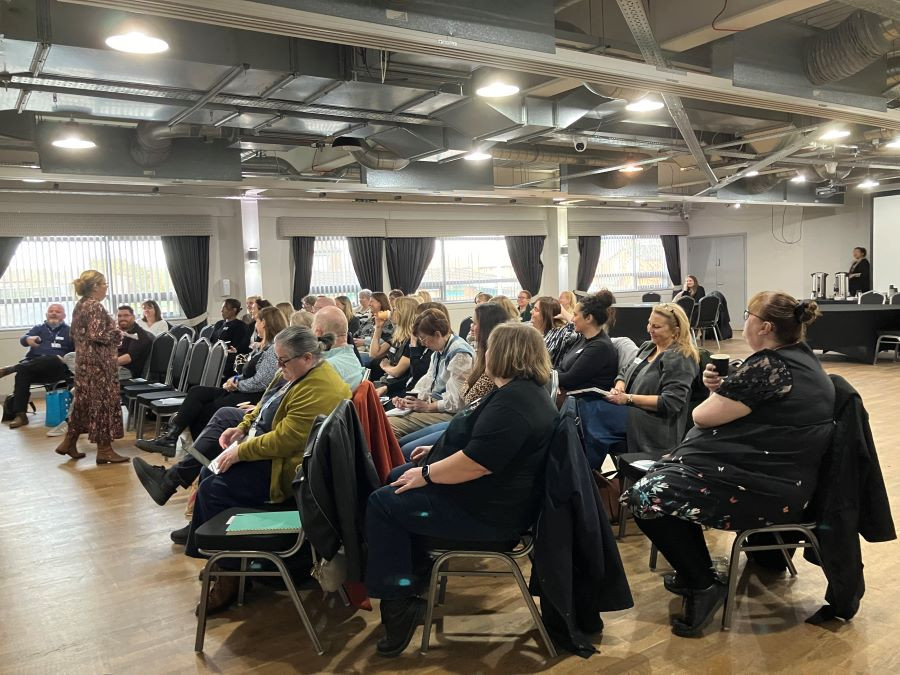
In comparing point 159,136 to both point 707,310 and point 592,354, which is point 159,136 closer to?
point 592,354

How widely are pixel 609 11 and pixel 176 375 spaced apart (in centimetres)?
463

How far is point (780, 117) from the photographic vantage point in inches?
269

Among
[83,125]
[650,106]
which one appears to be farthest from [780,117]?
[83,125]

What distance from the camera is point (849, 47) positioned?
14.4ft

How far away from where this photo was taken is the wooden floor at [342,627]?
2.55 meters

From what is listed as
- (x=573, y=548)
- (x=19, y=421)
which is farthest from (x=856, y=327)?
(x=19, y=421)

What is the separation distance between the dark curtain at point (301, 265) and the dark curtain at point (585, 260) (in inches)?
236

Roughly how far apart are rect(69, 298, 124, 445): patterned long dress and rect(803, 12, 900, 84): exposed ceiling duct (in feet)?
16.7

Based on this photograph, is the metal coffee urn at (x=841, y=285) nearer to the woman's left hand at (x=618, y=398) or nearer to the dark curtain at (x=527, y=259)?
the dark curtain at (x=527, y=259)

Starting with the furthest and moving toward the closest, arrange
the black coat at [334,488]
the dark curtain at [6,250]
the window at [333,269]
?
the window at [333,269] < the dark curtain at [6,250] < the black coat at [334,488]

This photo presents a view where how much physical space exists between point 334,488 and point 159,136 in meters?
4.80

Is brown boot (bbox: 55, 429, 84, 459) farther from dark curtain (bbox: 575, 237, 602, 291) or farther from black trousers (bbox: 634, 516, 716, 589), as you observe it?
dark curtain (bbox: 575, 237, 602, 291)

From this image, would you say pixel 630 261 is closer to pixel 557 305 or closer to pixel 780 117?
pixel 780 117

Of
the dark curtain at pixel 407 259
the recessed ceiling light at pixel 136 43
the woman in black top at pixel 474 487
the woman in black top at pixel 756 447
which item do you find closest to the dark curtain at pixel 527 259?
the dark curtain at pixel 407 259
